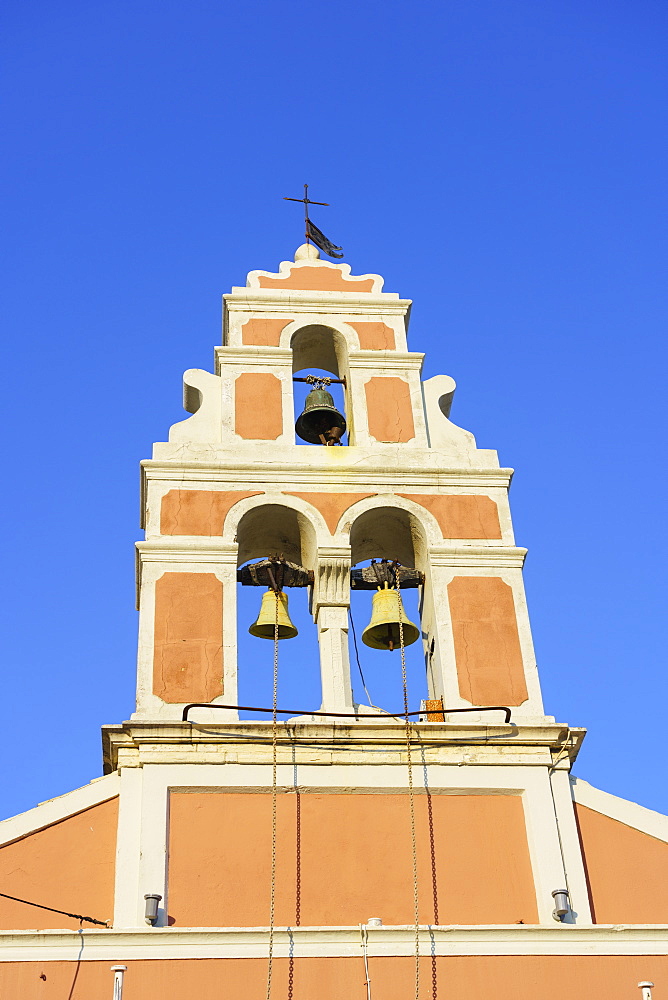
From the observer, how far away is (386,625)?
15.0m

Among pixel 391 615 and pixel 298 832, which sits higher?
pixel 391 615

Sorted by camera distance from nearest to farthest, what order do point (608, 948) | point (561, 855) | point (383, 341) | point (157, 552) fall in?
point (608, 948) < point (561, 855) < point (157, 552) < point (383, 341)

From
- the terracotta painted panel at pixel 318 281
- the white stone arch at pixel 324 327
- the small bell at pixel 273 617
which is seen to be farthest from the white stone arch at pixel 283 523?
the terracotta painted panel at pixel 318 281

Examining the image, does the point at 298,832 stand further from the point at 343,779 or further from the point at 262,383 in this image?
the point at 262,383

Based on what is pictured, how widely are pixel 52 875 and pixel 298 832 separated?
81.1 inches

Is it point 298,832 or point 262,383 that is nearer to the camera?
point 298,832

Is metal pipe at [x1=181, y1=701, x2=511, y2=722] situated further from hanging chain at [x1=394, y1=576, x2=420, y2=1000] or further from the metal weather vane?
the metal weather vane

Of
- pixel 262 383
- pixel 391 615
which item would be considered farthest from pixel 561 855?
pixel 262 383

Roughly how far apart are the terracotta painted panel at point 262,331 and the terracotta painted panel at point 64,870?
5.90m

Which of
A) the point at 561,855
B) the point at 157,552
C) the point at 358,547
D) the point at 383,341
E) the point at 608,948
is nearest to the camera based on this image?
the point at 608,948

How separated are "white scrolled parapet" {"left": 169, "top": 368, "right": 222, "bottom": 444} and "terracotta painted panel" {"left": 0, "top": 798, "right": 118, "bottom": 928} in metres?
4.35

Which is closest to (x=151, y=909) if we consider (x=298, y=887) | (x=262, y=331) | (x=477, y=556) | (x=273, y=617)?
(x=298, y=887)

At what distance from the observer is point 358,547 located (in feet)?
51.2

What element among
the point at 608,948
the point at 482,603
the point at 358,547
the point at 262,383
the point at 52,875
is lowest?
the point at 608,948
